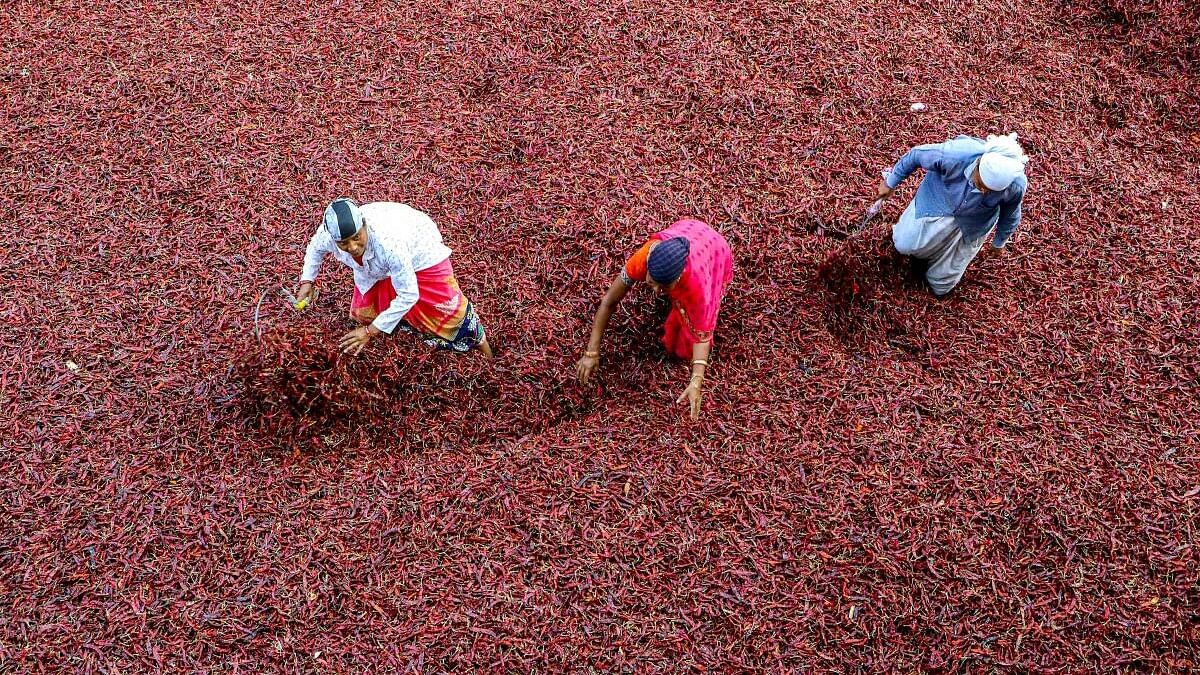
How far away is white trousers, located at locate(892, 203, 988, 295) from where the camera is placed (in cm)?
536

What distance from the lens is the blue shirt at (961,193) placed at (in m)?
5.03

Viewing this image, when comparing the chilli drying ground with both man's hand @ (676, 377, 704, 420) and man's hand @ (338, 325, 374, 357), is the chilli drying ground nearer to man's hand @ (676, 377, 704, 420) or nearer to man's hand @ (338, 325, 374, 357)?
man's hand @ (676, 377, 704, 420)

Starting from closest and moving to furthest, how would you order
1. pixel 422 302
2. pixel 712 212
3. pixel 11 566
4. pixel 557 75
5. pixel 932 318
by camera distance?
pixel 11 566 < pixel 422 302 < pixel 932 318 < pixel 712 212 < pixel 557 75

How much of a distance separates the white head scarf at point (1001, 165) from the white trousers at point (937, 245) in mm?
483

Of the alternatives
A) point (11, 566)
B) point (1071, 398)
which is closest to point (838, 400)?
point (1071, 398)

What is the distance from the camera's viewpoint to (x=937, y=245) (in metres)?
5.48

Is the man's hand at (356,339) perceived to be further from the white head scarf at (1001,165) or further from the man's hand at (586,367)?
the white head scarf at (1001,165)

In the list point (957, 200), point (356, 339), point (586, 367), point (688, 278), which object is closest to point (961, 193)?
point (957, 200)

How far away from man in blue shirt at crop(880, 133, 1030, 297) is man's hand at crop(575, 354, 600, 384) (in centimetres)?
→ 231

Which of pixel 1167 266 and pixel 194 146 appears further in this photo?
pixel 194 146

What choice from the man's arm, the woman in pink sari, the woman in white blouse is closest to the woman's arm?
the woman in pink sari

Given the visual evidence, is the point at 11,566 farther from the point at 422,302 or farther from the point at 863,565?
the point at 863,565

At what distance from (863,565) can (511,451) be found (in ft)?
7.34

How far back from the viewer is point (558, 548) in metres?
4.79
